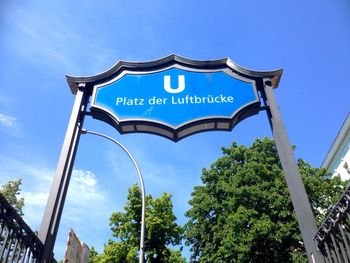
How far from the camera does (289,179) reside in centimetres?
461

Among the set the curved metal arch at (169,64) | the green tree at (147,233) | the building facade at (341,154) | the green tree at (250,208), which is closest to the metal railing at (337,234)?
the curved metal arch at (169,64)

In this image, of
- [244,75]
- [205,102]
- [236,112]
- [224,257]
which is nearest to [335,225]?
[236,112]

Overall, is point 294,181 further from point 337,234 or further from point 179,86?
point 179,86

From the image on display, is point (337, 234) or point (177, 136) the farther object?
point (177, 136)

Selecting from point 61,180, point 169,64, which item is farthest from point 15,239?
point 169,64

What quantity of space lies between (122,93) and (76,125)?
3.03ft

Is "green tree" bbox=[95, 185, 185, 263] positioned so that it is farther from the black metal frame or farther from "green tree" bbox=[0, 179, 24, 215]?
the black metal frame

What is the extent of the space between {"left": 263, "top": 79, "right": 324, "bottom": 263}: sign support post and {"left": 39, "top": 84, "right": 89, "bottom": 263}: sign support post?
10.1ft

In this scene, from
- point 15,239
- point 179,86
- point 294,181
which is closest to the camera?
point 15,239

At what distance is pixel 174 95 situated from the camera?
5543 mm

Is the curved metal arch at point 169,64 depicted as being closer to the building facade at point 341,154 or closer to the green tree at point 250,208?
the green tree at point 250,208

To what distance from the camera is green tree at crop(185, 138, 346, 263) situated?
19469mm

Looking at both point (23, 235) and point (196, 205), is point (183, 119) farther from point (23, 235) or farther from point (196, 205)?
point (196, 205)

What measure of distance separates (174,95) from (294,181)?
2.30m
